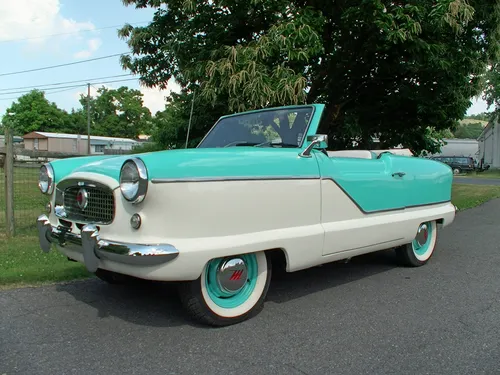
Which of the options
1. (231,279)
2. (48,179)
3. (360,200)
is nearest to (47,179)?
(48,179)

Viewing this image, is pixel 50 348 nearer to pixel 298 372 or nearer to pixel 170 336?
pixel 170 336

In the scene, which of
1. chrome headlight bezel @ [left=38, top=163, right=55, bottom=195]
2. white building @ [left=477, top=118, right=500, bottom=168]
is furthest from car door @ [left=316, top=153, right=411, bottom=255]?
white building @ [left=477, top=118, right=500, bottom=168]

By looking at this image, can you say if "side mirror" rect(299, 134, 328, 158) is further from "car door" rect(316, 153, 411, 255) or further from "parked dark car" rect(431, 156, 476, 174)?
"parked dark car" rect(431, 156, 476, 174)

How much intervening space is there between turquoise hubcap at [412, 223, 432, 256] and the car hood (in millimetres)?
2320

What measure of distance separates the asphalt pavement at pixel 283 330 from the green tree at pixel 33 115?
71456 mm

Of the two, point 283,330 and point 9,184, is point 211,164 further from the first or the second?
point 9,184

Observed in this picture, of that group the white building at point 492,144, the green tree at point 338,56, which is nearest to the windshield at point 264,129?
the green tree at point 338,56

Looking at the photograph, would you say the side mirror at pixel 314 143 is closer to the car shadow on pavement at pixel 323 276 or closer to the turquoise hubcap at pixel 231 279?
the turquoise hubcap at pixel 231 279

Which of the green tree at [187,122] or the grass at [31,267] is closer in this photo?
the grass at [31,267]

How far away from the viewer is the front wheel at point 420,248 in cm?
534

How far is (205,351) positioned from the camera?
303 centimetres

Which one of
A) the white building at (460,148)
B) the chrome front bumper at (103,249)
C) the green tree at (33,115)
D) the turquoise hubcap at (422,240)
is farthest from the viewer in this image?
the green tree at (33,115)

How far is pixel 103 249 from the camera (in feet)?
10.3

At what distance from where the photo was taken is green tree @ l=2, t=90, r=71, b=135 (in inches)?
2692
